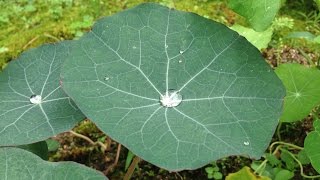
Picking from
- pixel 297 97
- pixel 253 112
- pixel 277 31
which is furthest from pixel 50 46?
pixel 277 31

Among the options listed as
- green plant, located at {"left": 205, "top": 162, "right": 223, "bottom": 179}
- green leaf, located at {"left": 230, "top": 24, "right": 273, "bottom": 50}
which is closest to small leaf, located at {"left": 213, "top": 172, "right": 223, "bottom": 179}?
green plant, located at {"left": 205, "top": 162, "right": 223, "bottom": 179}

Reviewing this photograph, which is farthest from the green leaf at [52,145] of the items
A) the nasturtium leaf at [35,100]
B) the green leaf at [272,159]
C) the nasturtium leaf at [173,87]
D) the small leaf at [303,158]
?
the small leaf at [303,158]

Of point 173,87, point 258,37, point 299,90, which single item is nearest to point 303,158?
point 299,90

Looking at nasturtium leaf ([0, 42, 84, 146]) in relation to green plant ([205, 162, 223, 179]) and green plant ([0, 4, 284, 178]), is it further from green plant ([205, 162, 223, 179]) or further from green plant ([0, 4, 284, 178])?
green plant ([205, 162, 223, 179])

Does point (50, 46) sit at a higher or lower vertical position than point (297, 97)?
higher

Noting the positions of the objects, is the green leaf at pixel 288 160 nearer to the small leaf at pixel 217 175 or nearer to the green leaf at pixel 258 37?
the small leaf at pixel 217 175

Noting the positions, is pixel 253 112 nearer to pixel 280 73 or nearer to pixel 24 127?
pixel 280 73

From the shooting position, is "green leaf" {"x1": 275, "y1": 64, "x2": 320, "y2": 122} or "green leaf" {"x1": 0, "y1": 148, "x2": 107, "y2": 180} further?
"green leaf" {"x1": 275, "y1": 64, "x2": 320, "y2": 122}
